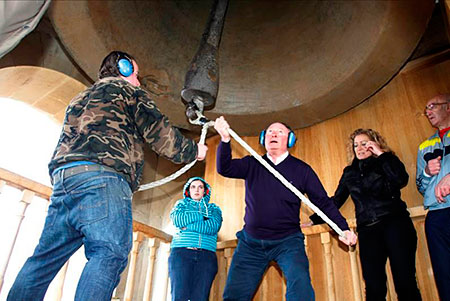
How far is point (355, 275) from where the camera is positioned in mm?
2756

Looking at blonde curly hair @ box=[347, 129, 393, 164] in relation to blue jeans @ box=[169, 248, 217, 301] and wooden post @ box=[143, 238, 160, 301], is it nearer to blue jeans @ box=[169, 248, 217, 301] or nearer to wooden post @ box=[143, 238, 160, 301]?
blue jeans @ box=[169, 248, 217, 301]

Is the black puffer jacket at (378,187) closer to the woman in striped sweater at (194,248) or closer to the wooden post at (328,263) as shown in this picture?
the wooden post at (328,263)

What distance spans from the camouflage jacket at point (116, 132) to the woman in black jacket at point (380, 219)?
1510 millimetres

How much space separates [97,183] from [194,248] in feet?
4.92

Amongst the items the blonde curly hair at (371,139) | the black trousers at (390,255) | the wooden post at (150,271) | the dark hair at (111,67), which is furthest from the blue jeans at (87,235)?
the blonde curly hair at (371,139)

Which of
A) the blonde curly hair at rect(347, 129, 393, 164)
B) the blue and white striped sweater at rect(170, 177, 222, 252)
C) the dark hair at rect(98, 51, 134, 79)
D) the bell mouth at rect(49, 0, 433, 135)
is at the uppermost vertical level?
the bell mouth at rect(49, 0, 433, 135)

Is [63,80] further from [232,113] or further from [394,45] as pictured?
[394,45]

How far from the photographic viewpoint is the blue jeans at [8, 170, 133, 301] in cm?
143

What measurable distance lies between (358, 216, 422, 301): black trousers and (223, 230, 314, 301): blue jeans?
0.53m

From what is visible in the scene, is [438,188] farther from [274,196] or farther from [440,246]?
[274,196]

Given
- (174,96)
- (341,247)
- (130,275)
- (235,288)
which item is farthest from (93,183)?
(174,96)

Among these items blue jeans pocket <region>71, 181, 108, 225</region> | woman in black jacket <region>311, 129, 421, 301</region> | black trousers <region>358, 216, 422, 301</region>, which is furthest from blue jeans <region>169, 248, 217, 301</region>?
blue jeans pocket <region>71, 181, 108, 225</region>

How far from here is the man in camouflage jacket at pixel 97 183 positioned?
58.2 inches

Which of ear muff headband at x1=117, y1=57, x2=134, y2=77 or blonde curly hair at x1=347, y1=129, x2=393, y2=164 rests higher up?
blonde curly hair at x1=347, y1=129, x2=393, y2=164
